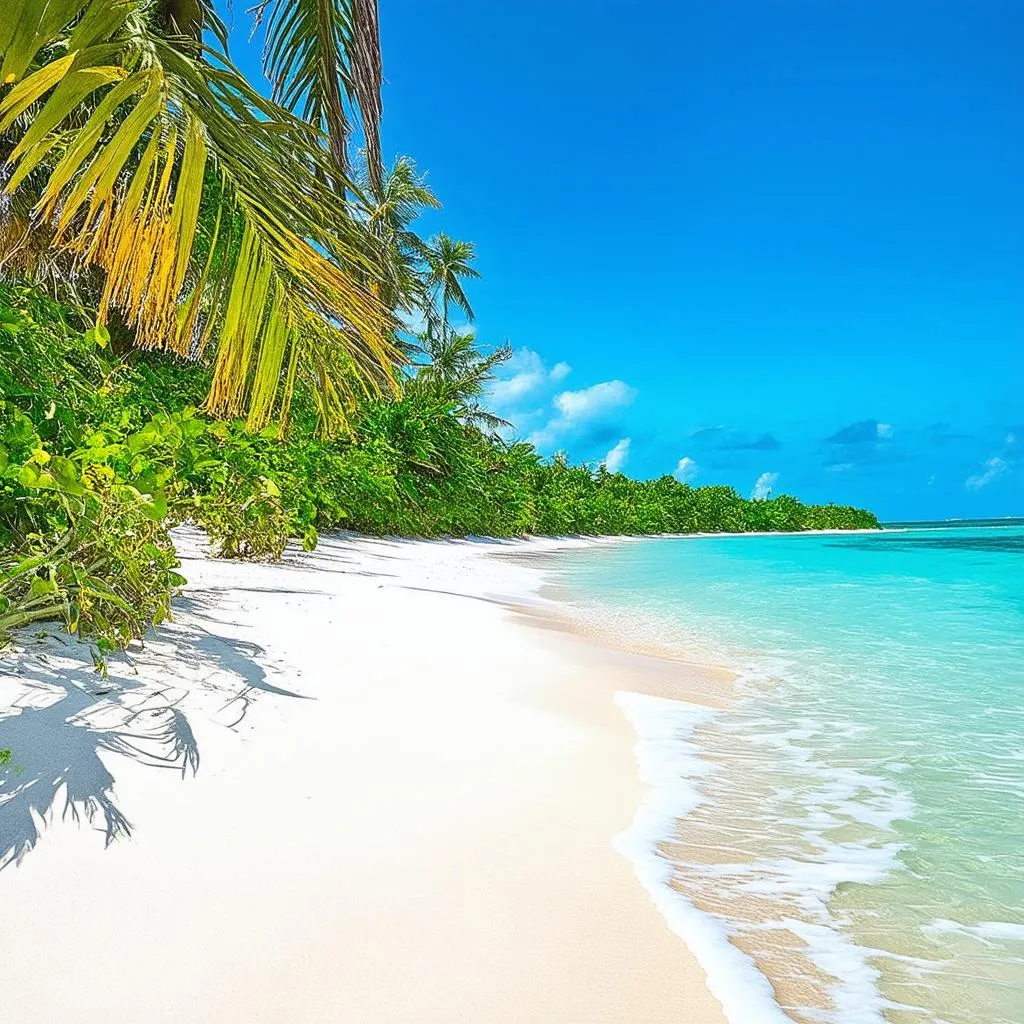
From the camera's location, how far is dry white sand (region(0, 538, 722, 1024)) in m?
1.09

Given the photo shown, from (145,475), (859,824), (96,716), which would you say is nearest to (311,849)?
(96,716)

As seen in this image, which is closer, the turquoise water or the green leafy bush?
the turquoise water

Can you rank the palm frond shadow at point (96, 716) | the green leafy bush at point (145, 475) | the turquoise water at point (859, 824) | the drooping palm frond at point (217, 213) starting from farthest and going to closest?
1. the green leafy bush at point (145, 475)
2. the drooping palm frond at point (217, 213)
3. the palm frond shadow at point (96, 716)
4. the turquoise water at point (859, 824)

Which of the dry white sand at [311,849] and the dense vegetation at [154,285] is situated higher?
the dense vegetation at [154,285]

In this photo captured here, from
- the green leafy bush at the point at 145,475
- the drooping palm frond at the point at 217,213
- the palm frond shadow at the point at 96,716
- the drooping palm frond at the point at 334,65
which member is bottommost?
the palm frond shadow at the point at 96,716

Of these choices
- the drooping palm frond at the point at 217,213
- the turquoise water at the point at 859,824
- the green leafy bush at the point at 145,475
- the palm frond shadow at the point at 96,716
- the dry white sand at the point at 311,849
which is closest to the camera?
the dry white sand at the point at 311,849

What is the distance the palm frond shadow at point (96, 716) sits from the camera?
1.48 metres

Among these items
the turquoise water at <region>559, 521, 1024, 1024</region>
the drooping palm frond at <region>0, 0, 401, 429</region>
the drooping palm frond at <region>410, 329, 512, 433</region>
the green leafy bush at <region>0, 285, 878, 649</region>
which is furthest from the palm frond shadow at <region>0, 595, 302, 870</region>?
the drooping palm frond at <region>410, 329, 512, 433</region>

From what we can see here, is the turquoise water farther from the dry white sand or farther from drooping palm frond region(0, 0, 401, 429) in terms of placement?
drooping palm frond region(0, 0, 401, 429)

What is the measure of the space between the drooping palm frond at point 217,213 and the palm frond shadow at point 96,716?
2.59ft

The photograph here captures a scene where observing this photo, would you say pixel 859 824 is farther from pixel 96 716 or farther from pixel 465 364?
pixel 465 364

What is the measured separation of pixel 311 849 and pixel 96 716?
76 cm

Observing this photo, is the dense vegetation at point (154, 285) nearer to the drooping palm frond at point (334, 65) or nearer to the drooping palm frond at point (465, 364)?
the drooping palm frond at point (334, 65)

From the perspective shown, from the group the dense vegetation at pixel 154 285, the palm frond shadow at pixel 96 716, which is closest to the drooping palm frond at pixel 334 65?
the dense vegetation at pixel 154 285
